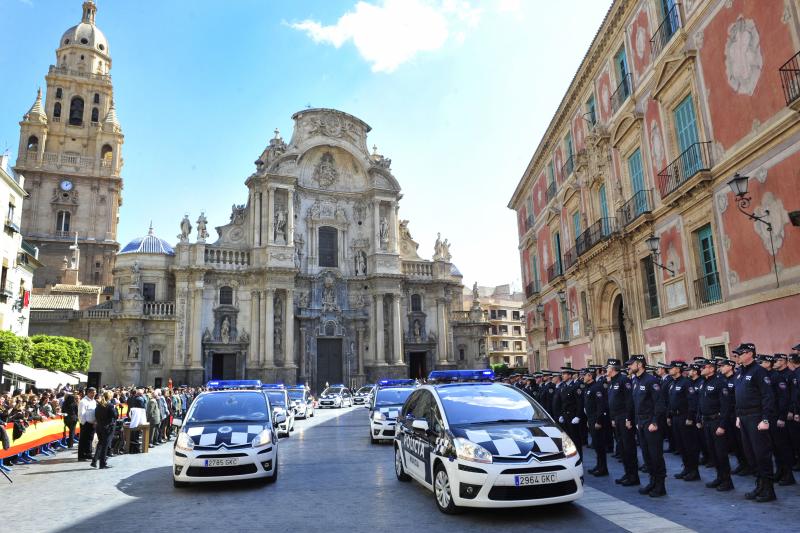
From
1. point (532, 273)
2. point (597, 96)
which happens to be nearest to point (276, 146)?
point (532, 273)

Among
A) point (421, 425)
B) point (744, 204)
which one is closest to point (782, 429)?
point (421, 425)

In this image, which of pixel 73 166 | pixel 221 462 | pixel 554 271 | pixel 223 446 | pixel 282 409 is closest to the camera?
pixel 221 462

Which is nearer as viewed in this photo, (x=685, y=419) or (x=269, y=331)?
(x=685, y=419)

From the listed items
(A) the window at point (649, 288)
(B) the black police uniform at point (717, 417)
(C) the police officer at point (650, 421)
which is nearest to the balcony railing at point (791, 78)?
(B) the black police uniform at point (717, 417)

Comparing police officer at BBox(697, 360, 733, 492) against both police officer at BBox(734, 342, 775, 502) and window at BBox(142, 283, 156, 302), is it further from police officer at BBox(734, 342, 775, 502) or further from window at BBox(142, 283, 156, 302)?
window at BBox(142, 283, 156, 302)

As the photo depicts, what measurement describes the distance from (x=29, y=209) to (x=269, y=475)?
51.6 m

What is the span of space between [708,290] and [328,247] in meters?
29.8

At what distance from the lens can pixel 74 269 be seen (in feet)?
153

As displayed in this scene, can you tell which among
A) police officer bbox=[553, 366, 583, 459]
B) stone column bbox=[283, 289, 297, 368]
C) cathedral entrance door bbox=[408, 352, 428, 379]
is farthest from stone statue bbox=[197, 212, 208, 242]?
police officer bbox=[553, 366, 583, 459]

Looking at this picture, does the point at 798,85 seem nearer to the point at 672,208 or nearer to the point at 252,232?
the point at 672,208

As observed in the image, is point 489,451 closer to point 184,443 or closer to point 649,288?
point 184,443

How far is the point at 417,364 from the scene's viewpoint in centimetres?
4188

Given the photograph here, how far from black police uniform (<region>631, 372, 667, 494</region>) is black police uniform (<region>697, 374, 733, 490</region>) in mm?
728

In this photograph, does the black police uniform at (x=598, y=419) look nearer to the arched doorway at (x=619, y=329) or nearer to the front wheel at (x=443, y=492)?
the front wheel at (x=443, y=492)
